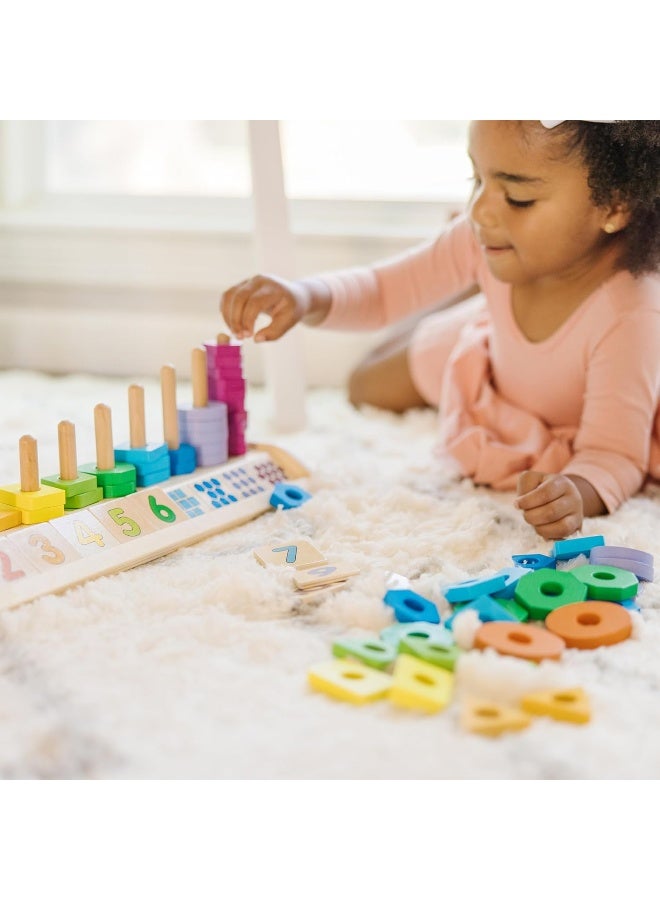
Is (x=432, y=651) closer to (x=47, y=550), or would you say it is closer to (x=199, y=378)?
(x=47, y=550)

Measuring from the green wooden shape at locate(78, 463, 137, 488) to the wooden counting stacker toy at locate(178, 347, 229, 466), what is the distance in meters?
0.10

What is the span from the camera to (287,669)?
66 centimetres

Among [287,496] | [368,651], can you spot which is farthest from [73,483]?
[368,651]

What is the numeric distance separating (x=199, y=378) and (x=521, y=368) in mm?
355

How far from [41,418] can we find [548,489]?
0.68 m

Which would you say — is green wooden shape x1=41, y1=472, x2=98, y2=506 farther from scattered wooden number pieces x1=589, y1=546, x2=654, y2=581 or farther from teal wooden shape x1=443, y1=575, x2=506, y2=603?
scattered wooden number pieces x1=589, y1=546, x2=654, y2=581

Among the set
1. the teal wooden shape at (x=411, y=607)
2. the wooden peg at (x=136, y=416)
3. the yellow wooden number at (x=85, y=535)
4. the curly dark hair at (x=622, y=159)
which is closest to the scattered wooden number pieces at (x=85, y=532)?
the yellow wooden number at (x=85, y=535)

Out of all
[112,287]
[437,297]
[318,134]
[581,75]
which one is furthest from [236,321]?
[318,134]

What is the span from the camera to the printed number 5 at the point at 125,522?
854 mm

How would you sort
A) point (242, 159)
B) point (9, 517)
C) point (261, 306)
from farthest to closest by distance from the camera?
1. point (242, 159)
2. point (261, 306)
3. point (9, 517)

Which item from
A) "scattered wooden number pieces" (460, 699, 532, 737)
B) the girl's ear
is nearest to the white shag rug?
"scattered wooden number pieces" (460, 699, 532, 737)

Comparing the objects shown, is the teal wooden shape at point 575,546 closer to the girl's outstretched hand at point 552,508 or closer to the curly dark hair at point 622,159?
the girl's outstretched hand at point 552,508

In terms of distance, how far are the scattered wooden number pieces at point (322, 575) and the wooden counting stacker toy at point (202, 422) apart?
236mm

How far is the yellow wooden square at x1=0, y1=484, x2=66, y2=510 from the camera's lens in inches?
32.2
